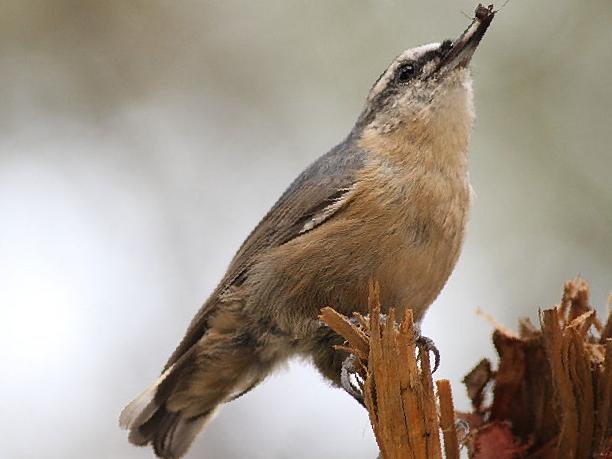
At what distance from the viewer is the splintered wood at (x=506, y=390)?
2.83 m

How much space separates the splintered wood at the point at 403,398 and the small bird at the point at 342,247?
104cm

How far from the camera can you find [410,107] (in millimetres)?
4625

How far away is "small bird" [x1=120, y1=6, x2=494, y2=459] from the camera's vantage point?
4000mm

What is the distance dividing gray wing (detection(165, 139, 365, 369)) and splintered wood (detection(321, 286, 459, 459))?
4.69 feet

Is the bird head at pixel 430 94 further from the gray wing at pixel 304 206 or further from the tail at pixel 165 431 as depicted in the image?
the tail at pixel 165 431

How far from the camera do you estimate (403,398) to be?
2830 millimetres

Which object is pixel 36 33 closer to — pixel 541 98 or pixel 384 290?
pixel 541 98

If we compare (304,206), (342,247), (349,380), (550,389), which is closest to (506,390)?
(550,389)

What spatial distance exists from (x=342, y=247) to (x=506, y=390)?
0.96 m

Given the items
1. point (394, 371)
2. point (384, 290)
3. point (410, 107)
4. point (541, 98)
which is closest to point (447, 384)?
point (394, 371)

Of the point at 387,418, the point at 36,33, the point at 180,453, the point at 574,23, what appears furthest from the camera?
the point at 36,33

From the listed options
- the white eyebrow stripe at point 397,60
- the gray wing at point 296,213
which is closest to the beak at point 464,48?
the white eyebrow stripe at point 397,60

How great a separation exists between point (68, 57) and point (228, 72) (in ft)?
3.63

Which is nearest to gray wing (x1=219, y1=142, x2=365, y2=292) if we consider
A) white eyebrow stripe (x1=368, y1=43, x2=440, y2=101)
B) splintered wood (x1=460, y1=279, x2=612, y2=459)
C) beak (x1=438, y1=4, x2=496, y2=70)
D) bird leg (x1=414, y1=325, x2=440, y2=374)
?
white eyebrow stripe (x1=368, y1=43, x2=440, y2=101)
